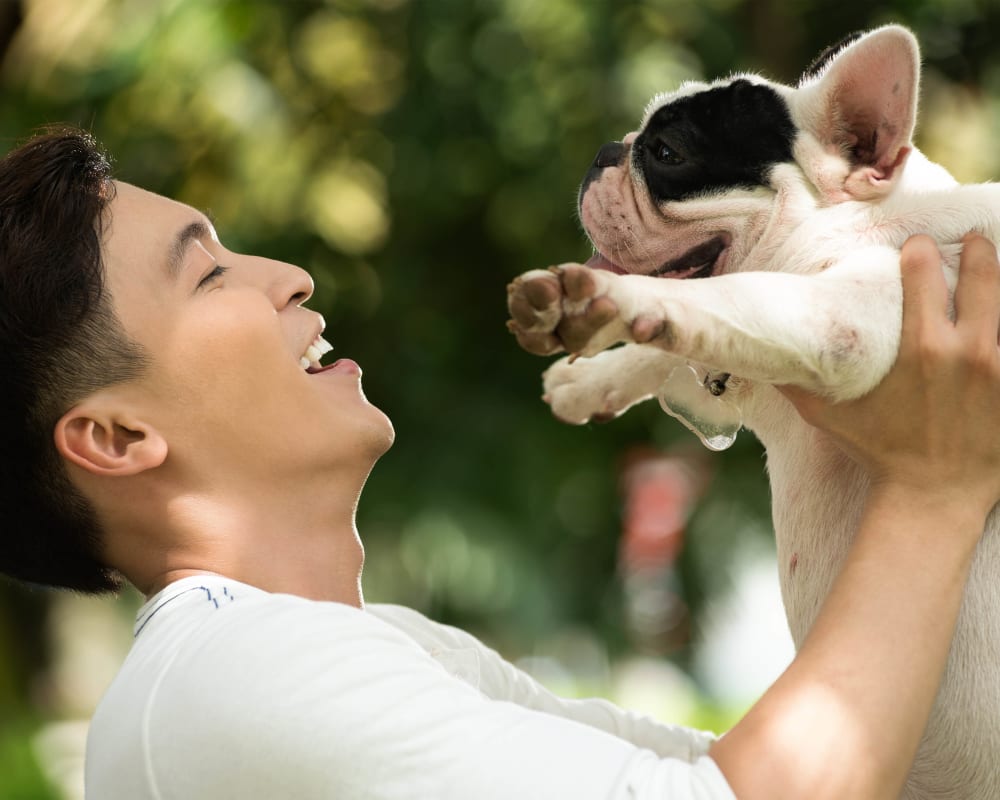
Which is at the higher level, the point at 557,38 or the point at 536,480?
the point at 557,38

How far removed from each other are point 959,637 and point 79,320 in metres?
1.20

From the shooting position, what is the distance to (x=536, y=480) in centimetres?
478

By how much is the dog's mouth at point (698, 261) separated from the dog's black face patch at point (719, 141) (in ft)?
0.26

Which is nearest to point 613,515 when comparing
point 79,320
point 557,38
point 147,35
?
point 557,38

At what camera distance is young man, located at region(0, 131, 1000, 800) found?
1.22 m

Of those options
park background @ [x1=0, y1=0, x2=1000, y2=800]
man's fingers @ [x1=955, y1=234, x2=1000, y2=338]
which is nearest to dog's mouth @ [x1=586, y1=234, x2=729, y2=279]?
man's fingers @ [x1=955, y1=234, x2=1000, y2=338]

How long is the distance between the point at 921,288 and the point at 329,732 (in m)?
0.90

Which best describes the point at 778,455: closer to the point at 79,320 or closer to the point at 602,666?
the point at 79,320

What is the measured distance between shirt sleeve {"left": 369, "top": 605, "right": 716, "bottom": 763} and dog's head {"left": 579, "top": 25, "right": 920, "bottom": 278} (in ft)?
2.11

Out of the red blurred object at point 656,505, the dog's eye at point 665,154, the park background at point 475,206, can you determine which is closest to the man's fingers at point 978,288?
the dog's eye at point 665,154

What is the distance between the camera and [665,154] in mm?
1812

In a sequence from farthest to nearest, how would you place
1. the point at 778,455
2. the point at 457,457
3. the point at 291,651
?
the point at 457,457 < the point at 778,455 < the point at 291,651

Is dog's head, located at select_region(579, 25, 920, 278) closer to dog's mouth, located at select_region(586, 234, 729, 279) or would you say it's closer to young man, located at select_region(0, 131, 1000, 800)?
dog's mouth, located at select_region(586, 234, 729, 279)

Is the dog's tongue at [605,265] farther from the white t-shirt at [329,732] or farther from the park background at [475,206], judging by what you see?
the park background at [475,206]
